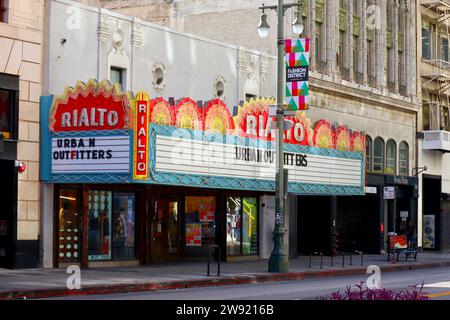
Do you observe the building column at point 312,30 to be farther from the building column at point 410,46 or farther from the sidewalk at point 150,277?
the sidewalk at point 150,277

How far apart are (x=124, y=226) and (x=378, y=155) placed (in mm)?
20777

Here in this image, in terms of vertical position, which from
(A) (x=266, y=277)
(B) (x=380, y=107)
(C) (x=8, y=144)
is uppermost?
(B) (x=380, y=107)

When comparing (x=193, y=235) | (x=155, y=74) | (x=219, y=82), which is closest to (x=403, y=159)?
(x=219, y=82)

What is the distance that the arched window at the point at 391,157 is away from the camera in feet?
162

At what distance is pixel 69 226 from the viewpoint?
2905 cm

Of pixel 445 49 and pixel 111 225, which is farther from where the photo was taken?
pixel 445 49

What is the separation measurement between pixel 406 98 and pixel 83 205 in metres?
27.6

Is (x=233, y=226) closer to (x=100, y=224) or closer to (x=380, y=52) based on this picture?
(x=100, y=224)

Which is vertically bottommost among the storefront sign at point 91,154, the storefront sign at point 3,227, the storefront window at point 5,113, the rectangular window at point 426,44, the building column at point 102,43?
the storefront sign at point 3,227

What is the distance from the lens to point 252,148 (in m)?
32.8

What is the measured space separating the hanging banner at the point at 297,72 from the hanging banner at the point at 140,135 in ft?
20.1

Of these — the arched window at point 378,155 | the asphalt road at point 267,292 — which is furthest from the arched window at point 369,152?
the asphalt road at point 267,292
